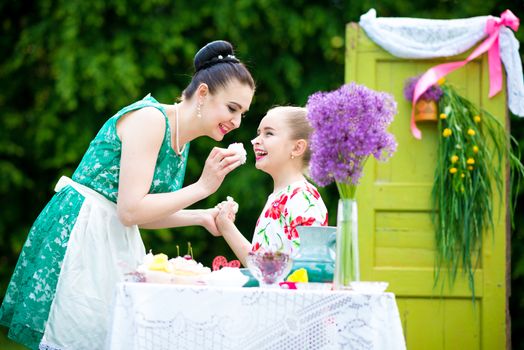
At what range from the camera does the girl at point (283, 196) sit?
114 inches

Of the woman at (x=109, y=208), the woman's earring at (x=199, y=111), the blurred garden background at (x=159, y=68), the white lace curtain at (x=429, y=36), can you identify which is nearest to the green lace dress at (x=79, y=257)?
the woman at (x=109, y=208)

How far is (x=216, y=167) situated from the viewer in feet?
8.41

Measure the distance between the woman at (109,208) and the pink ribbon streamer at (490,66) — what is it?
1.83 metres

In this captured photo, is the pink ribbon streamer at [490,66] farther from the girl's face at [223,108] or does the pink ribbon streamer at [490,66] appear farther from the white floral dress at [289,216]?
the girl's face at [223,108]

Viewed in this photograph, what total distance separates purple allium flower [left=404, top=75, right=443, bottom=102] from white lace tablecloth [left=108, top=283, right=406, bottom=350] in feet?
8.54

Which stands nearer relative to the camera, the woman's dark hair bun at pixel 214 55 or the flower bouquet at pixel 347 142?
the flower bouquet at pixel 347 142

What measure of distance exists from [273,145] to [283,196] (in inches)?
10.0

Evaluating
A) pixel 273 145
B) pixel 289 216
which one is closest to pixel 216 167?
pixel 289 216

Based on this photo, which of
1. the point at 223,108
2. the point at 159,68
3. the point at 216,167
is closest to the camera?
the point at 216,167

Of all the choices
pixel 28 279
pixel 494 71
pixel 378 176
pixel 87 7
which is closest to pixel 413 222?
pixel 378 176

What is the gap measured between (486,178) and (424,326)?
0.86 m

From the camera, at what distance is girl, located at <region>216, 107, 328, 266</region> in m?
2.90

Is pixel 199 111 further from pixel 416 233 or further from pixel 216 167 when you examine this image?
pixel 416 233

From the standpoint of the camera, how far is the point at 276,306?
2113mm
